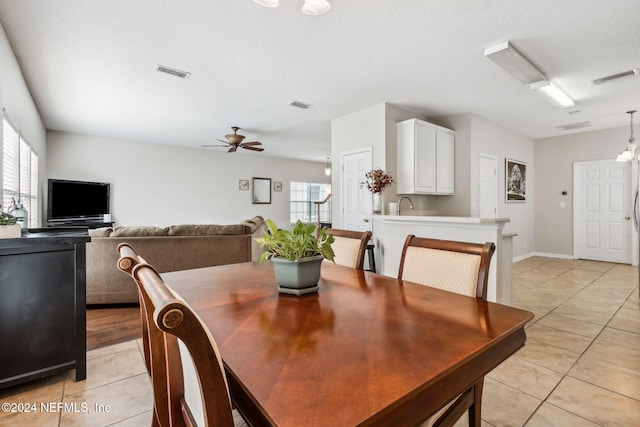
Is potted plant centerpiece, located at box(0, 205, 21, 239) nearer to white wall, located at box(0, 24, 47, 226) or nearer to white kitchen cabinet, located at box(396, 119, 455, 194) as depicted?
white wall, located at box(0, 24, 47, 226)

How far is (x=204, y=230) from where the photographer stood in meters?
3.75

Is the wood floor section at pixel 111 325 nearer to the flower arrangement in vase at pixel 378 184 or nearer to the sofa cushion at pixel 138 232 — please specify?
the sofa cushion at pixel 138 232

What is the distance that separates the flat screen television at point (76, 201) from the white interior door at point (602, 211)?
934 cm

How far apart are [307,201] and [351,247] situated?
7.67 m

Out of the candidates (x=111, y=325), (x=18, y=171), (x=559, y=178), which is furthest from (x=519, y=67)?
(x=18, y=171)

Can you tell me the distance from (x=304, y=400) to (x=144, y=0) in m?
2.72

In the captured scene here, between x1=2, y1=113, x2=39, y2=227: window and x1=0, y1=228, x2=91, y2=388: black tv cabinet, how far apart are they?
1.57m

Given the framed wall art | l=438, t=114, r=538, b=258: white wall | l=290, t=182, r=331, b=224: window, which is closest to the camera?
l=438, t=114, r=538, b=258: white wall

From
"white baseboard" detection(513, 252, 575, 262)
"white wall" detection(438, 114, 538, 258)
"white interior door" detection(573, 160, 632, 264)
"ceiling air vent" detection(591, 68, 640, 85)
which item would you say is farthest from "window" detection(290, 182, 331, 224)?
"ceiling air vent" detection(591, 68, 640, 85)

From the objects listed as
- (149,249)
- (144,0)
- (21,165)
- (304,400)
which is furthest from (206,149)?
(304,400)

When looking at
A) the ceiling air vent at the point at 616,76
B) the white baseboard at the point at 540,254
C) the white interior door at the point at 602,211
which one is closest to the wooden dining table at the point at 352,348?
the ceiling air vent at the point at 616,76

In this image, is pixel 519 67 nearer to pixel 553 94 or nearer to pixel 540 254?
pixel 553 94

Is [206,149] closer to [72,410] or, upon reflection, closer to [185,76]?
[185,76]

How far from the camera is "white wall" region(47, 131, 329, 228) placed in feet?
19.5
